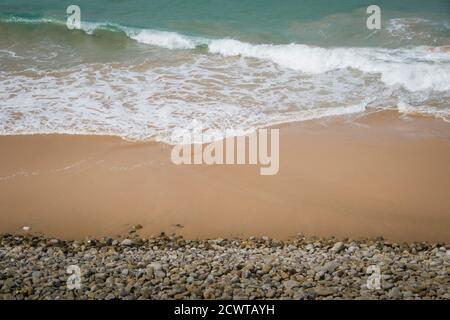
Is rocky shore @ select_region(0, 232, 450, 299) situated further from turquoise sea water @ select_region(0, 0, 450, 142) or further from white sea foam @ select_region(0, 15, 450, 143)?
turquoise sea water @ select_region(0, 0, 450, 142)

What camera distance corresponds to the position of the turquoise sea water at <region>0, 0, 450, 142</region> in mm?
9008

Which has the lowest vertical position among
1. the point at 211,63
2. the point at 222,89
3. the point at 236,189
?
the point at 236,189

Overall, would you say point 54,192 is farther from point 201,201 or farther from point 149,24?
point 149,24

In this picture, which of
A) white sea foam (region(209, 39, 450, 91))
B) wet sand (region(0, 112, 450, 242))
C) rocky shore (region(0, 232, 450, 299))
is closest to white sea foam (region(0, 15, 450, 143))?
white sea foam (region(209, 39, 450, 91))

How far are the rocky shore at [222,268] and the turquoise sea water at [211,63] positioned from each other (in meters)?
3.25

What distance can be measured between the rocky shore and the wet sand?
35cm

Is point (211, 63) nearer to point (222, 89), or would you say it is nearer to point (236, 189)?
point (222, 89)

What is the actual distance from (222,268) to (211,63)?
28.7ft

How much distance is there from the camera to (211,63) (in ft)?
41.2

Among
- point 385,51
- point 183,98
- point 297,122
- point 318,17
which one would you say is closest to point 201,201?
point 297,122

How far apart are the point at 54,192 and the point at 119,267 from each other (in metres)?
2.31

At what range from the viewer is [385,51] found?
13.3 meters

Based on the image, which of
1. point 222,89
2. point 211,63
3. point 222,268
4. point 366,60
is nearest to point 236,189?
point 222,268

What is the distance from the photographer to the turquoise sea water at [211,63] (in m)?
9.01
